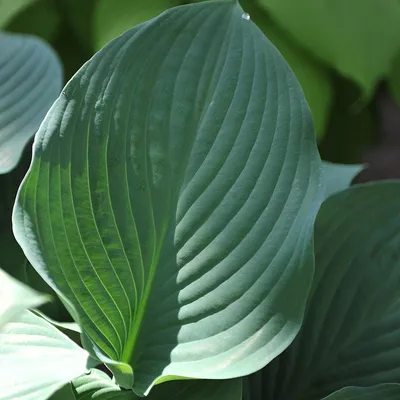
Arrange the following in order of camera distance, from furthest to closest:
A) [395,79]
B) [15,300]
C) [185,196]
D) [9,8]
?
[395,79] < [9,8] < [185,196] < [15,300]

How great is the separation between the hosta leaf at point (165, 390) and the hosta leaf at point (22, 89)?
14 centimetres

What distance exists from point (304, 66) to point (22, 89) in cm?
57


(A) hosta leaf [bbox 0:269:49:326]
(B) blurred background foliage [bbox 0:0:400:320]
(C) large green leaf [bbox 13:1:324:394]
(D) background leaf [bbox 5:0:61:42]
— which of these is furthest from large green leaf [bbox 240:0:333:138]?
(A) hosta leaf [bbox 0:269:49:326]

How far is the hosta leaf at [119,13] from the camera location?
33.7 inches

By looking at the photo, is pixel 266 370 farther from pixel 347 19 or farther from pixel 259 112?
pixel 347 19

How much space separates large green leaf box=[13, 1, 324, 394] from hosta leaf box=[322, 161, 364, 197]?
0.56ft

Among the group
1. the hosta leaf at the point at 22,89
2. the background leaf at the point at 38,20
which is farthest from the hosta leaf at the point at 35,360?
the background leaf at the point at 38,20

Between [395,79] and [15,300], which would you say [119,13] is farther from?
[15,300]

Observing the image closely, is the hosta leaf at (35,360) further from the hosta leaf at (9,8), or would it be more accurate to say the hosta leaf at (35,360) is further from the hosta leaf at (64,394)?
the hosta leaf at (9,8)

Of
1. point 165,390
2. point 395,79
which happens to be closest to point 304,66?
point 395,79

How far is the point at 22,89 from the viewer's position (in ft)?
1.43

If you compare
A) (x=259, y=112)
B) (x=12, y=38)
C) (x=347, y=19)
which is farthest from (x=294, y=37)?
(x=259, y=112)

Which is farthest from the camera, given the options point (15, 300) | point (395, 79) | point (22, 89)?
point (395, 79)

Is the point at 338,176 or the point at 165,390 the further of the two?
the point at 338,176
